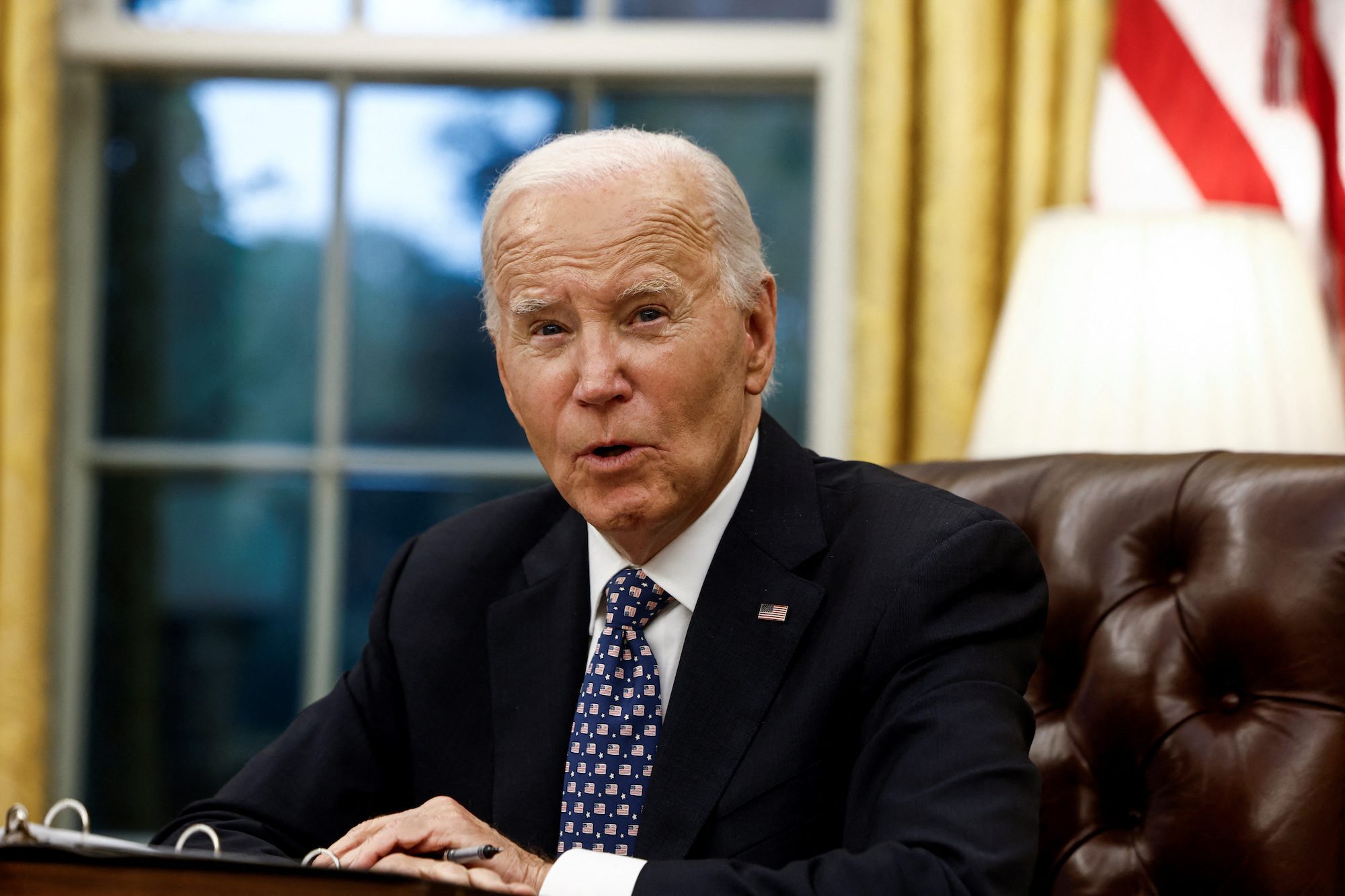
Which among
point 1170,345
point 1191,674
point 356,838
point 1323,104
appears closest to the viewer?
point 356,838

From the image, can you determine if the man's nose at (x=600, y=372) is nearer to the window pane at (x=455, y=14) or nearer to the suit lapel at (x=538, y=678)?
the suit lapel at (x=538, y=678)

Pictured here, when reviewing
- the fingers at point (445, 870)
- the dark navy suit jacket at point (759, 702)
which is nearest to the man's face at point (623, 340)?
the dark navy suit jacket at point (759, 702)

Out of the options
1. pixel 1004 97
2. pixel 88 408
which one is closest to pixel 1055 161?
pixel 1004 97

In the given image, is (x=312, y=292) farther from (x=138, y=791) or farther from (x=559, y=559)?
(x=559, y=559)

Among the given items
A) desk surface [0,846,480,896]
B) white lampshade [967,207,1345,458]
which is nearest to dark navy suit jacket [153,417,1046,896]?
desk surface [0,846,480,896]

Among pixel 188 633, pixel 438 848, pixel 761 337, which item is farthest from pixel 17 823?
pixel 188 633

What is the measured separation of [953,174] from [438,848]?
5.63ft

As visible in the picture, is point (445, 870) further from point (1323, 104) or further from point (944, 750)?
point (1323, 104)

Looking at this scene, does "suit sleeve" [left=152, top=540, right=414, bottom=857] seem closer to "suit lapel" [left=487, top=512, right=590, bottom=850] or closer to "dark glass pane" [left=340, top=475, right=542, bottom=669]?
"suit lapel" [left=487, top=512, right=590, bottom=850]

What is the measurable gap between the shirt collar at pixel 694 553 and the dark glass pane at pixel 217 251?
1707 millimetres

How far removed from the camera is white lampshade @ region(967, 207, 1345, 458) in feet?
6.82

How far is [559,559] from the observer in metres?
1.58

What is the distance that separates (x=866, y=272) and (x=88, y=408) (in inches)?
65.7

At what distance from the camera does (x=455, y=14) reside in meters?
→ 2.97
